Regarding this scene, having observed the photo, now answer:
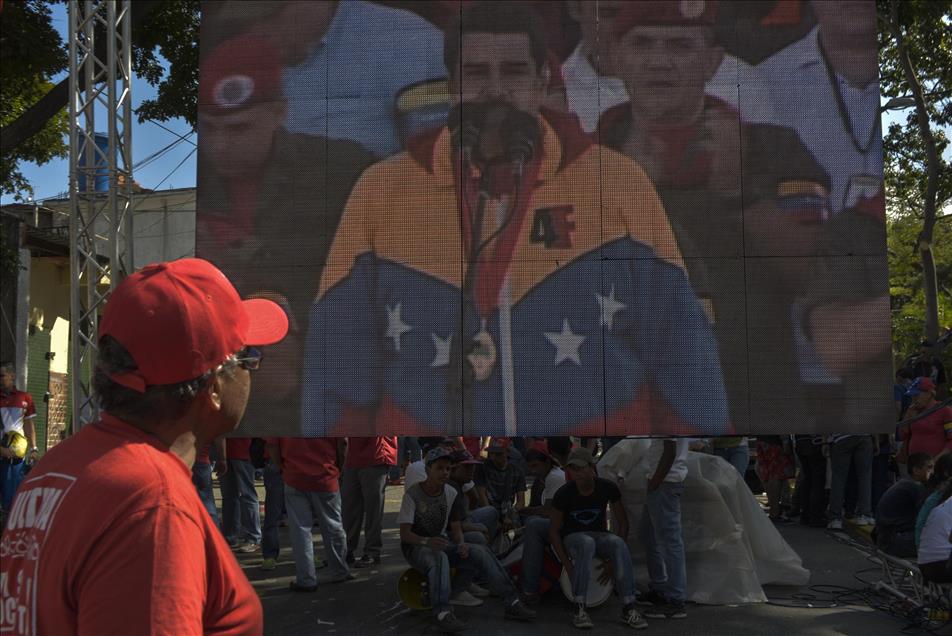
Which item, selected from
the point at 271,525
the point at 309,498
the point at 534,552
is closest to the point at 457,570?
the point at 534,552

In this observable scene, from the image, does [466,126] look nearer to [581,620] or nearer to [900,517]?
[581,620]

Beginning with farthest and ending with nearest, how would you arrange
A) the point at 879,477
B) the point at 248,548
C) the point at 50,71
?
the point at 50,71 < the point at 879,477 < the point at 248,548

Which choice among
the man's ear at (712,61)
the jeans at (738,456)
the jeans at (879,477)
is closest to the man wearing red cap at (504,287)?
the man's ear at (712,61)

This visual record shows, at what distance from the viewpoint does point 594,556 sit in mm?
7598

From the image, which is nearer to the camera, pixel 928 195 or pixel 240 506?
pixel 240 506

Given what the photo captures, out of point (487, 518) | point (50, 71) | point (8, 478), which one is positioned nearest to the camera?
point (487, 518)

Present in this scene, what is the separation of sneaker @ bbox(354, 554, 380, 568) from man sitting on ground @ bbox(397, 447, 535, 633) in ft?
6.05

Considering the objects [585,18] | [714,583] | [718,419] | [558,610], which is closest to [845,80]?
[585,18]

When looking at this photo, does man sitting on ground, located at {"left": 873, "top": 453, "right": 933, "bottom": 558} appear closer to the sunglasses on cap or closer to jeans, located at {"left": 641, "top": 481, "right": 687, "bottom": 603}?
jeans, located at {"left": 641, "top": 481, "right": 687, "bottom": 603}

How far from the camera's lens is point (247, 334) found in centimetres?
187

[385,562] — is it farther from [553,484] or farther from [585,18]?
[585,18]

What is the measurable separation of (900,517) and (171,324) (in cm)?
749

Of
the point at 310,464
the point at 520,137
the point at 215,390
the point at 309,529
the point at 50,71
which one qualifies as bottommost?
the point at 309,529

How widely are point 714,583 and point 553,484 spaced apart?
1727 millimetres
